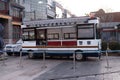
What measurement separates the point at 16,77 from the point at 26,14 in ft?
127

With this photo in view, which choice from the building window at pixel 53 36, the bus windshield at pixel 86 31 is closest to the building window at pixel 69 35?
the bus windshield at pixel 86 31

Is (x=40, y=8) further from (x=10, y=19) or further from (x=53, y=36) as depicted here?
(x=53, y=36)

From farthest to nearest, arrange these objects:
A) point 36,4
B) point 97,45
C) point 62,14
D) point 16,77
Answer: point 62,14 < point 36,4 < point 97,45 < point 16,77

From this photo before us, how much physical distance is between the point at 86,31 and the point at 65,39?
1.89 meters

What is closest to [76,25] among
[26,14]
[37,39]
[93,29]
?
[93,29]

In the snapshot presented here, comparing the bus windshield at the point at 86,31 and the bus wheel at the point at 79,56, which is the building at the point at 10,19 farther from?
the bus wheel at the point at 79,56

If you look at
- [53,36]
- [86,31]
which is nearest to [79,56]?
[86,31]

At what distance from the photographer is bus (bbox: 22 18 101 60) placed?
17.8 metres

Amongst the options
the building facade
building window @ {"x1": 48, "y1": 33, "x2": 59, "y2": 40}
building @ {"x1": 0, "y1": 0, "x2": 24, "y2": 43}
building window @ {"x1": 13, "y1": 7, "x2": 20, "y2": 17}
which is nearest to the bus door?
building window @ {"x1": 48, "y1": 33, "x2": 59, "y2": 40}

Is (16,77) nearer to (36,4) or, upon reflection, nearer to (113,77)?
(113,77)

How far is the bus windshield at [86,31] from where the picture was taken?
17.8 meters

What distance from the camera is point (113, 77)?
10.8 metres

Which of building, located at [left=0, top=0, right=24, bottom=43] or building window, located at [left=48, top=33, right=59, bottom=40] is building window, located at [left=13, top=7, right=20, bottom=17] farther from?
building window, located at [left=48, top=33, right=59, bottom=40]

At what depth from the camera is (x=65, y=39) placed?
61.6 ft
